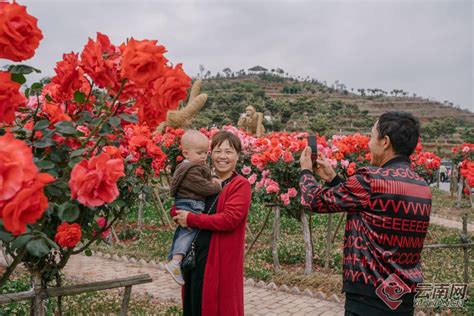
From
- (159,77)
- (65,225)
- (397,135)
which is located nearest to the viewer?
(159,77)

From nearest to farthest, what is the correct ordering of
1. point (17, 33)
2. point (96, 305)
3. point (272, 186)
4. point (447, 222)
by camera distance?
point (17, 33) → point (96, 305) → point (272, 186) → point (447, 222)

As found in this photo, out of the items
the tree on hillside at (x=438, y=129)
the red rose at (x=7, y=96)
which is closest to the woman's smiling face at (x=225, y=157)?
the red rose at (x=7, y=96)

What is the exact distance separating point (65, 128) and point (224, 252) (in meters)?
1.38

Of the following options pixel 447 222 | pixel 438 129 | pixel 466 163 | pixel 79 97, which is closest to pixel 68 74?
pixel 79 97

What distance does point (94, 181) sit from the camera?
1.00m

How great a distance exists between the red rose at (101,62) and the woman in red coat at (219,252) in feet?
4.11

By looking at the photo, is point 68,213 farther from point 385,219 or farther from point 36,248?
point 385,219

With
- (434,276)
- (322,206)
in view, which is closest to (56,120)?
(322,206)

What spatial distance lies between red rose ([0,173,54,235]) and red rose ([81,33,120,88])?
0.58m

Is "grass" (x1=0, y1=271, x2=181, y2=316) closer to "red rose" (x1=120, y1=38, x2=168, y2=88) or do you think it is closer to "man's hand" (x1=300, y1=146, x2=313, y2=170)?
"man's hand" (x1=300, y1=146, x2=313, y2=170)

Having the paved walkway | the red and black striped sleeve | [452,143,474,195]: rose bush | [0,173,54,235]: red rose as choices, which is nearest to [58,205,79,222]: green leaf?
[0,173,54,235]: red rose

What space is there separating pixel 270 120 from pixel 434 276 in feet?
95.6

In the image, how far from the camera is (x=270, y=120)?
1361 inches

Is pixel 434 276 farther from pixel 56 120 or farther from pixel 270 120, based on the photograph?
pixel 270 120
